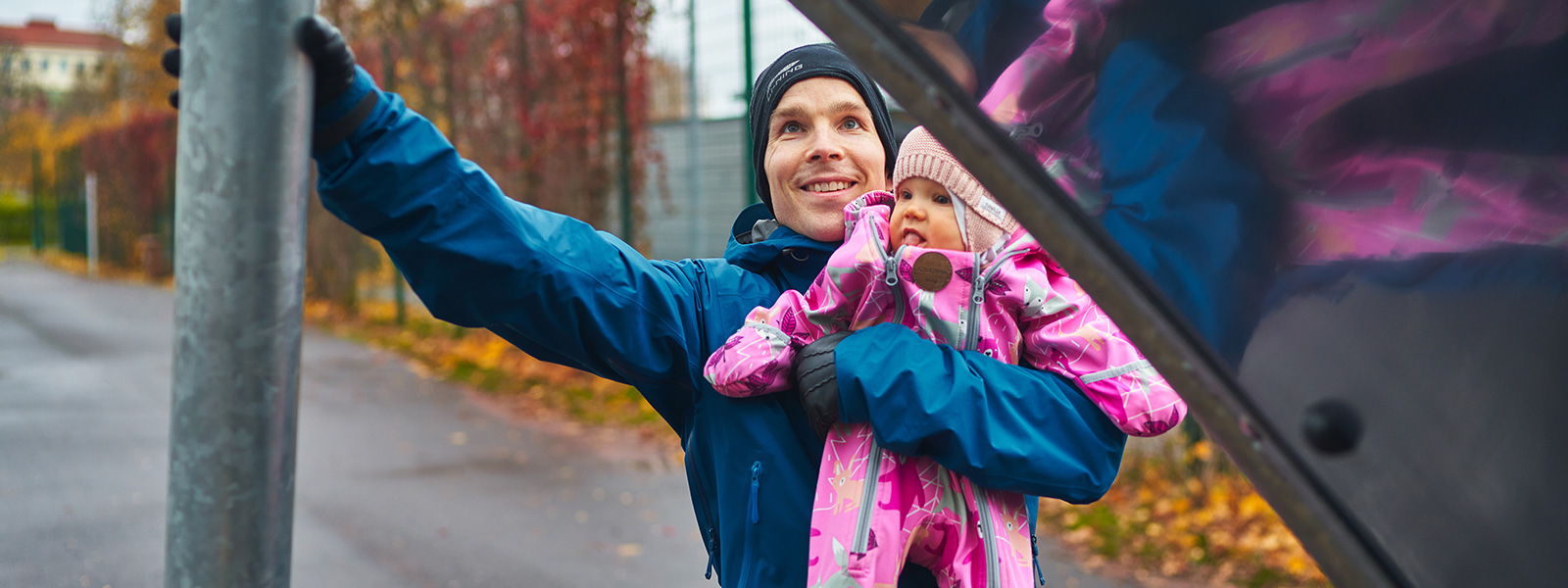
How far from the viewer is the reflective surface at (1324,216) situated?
69cm

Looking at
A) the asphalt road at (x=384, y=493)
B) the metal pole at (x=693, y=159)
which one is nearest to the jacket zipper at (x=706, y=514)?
the asphalt road at (x=384, y=493)

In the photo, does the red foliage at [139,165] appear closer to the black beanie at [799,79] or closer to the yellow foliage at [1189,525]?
the yellow foliage at [1189,525]

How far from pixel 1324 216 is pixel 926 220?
0.97 meters

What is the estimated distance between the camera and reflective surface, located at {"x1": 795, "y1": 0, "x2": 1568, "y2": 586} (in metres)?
0.69

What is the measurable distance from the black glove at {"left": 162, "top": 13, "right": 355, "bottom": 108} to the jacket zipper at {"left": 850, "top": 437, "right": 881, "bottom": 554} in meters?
0.88

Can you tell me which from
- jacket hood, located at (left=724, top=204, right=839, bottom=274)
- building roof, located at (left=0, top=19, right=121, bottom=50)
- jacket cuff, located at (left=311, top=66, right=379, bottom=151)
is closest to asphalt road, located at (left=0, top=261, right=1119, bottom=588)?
jacket hood, located at (left=724, top=204, right=839, bottom=274)

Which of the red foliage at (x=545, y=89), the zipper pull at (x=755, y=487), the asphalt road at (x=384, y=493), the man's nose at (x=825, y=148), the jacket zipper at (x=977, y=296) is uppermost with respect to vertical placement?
the red foliage at (x=545, y=89)

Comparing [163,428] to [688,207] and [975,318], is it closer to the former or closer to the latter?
[688,207]

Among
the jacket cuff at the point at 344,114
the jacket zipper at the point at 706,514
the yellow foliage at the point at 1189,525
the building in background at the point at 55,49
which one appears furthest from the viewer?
the building in background at the point at 55,49

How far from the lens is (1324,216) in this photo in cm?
74

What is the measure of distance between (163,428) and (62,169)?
29.0 meters

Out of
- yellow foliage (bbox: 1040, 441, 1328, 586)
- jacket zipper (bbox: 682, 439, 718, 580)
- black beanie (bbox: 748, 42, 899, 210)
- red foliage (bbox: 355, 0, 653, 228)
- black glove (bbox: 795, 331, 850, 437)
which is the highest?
red foliage (bbox: 355, 0, 653, 228)

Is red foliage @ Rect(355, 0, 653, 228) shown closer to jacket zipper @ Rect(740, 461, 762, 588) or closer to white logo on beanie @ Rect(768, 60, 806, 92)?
white logo on beanie @ Rect(768, 60, 806, 92)

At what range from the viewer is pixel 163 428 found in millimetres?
7652
